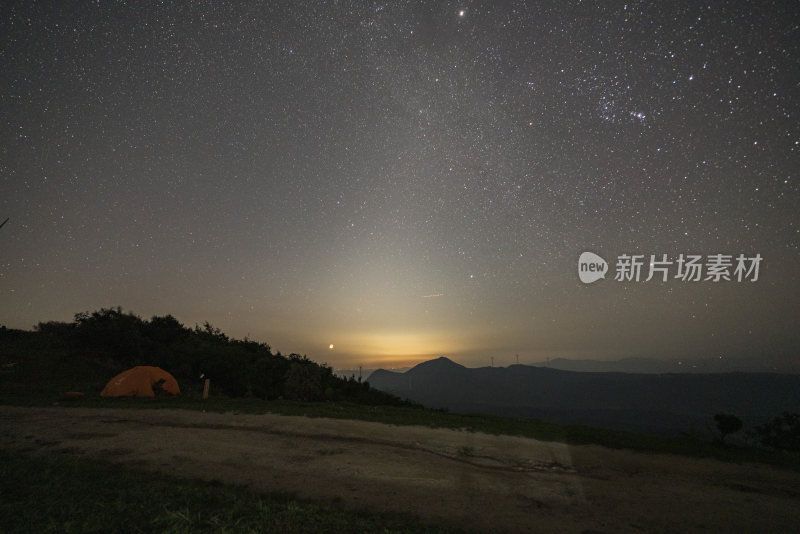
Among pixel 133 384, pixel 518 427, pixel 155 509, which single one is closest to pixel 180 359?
pixel 133 384

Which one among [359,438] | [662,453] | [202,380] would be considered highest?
[662,453]

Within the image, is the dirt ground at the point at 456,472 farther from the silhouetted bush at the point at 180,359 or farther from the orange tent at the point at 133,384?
the silhouetted bush at the point at 180,359

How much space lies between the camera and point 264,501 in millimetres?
5445

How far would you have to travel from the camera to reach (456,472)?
752 cm

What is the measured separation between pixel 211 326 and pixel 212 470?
1599 inches

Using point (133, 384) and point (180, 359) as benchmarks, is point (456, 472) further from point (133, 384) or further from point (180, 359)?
point (180, 359)

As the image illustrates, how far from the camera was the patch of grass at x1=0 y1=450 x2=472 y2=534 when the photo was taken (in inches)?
175

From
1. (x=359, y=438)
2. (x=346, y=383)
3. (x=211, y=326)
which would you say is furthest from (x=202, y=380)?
(x=359, y=438)

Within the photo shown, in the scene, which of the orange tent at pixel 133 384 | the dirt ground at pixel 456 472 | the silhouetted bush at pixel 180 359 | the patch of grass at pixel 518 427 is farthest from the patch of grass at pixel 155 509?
the silhouetted bush at pixel 180 359

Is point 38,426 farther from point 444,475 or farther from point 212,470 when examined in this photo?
point 444,475

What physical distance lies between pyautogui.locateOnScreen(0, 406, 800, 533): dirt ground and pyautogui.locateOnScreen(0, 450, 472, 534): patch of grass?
679 millimetres

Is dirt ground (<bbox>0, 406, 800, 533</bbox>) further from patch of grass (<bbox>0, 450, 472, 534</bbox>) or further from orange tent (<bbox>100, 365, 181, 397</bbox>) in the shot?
orange tent (<bbox>100, 365, 181, 397</bbox>)

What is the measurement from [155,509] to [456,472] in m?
5.11

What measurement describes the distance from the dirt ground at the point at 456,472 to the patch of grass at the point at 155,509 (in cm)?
68
